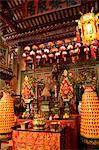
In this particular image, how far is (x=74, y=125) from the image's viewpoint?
4.04 m

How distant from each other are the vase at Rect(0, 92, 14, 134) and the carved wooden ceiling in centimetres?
210

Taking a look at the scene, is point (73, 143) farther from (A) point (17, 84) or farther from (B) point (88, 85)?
(A) point (17, 84)

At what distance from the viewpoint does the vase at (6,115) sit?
4250 mm

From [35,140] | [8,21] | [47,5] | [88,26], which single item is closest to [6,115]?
[35,140]

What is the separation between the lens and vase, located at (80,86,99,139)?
3.61 metres

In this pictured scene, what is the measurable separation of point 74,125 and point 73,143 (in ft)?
1.40

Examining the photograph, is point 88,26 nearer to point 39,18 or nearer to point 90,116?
point 39,18

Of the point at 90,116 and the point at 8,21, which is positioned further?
the point at 8,21

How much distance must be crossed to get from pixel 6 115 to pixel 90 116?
2247mm

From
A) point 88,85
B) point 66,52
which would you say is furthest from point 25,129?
point 66,52

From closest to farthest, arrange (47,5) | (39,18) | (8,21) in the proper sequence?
(47,5) < (8,21) < (39,18)

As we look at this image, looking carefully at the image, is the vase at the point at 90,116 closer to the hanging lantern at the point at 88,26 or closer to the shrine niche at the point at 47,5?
the hanging lantern at the point at 88,26

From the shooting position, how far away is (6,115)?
4.36 m

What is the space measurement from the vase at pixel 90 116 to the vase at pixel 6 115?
197 cm
